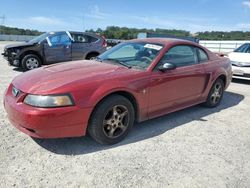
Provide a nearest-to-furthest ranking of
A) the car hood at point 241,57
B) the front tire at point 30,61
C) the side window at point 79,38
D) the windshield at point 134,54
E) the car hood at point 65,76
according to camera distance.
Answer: the car hood at point 65,76 < the windshield at point 134,54 < the car hood at point 241,57 < the front tire at point 30,61 < the side window at point 79,38

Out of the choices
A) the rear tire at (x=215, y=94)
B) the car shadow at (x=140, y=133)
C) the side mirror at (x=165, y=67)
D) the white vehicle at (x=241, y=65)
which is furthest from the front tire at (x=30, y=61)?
the white vehicle at (x=241, y=65)

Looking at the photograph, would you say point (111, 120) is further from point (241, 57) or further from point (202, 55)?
point (241, 57)

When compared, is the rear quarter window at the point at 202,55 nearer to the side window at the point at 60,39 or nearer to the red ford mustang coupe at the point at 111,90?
the red ford mustang coupe at the point at 111,90

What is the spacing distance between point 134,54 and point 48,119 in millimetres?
2099

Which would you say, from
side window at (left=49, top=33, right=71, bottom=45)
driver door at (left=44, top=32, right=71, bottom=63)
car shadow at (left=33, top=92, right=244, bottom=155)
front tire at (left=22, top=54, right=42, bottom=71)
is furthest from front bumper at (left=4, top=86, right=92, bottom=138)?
A: side window at (left=49, top=33, right=71, bottom=45)

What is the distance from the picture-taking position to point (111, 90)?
11.4 feet

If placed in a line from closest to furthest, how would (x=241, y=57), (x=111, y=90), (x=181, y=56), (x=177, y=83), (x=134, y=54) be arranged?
1. (x=111, y=90)
2. (x=177, y=83)
3. (x=134, y=54)
4. (x=181, y=56)
5. (x=241, y=57)

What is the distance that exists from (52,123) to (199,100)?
3.17 metres

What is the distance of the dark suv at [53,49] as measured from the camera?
9.45 metres

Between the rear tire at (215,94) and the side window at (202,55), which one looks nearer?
the side window at (202,55)

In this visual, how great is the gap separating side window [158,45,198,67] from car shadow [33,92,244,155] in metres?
1.03

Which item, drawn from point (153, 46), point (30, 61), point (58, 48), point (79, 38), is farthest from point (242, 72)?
point (30, 61)

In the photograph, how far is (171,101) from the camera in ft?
14.5

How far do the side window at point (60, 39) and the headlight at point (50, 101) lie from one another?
724 cm
